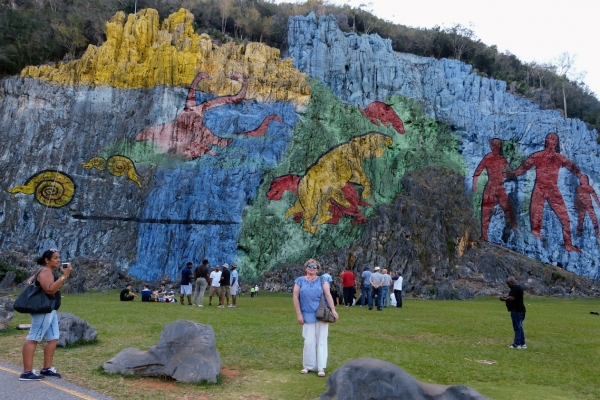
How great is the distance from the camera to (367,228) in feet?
105

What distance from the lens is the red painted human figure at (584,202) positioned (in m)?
34.8

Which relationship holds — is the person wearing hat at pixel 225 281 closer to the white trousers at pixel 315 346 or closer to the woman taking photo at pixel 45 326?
the white trousers at pixel 315 346

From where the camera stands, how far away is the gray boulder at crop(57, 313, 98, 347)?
8.35 m

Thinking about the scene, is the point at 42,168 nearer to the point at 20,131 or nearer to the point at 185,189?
the point at 20,131

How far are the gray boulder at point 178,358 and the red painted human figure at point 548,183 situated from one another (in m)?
32.8

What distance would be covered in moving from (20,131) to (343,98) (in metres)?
21.7

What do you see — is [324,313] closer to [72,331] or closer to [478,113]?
[72,331]

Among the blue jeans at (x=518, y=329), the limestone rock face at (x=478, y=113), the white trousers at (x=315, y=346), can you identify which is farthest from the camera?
the limestone rock face at (x=478, y=113)

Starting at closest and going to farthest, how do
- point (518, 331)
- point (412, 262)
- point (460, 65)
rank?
point (518, 331) < point (412, 262) < point (460, 65)

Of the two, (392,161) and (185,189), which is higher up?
(392,161)

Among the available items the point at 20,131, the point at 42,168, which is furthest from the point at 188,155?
the point at 20,131

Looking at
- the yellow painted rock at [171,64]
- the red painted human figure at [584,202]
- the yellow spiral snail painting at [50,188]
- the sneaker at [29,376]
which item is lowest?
the sneaker at [29,376]

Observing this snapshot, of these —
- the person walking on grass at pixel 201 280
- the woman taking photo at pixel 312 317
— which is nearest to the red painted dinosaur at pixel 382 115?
the person walking on grass at pixel 201 280

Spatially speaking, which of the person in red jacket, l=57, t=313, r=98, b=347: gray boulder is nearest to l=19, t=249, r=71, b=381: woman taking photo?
l=57, t=313, r=98, b=347: gray boulder
